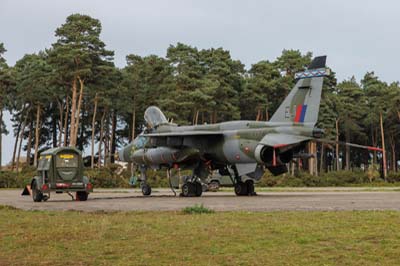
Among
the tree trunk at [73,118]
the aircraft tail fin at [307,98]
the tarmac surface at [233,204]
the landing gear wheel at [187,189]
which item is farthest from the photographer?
the tree trunk at [73,118]

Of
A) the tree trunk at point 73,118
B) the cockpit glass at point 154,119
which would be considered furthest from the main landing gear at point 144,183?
the tree trunk at point 73,118

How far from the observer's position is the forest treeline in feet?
195

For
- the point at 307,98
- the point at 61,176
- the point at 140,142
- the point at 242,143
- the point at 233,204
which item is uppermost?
the point at 307,98

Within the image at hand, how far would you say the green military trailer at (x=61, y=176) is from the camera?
23.0 meters

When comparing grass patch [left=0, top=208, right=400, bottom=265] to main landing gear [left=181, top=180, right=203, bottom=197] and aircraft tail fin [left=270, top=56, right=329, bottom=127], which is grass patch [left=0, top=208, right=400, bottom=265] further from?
main landing gear [left=181, top=180, right=203, bottom=197]

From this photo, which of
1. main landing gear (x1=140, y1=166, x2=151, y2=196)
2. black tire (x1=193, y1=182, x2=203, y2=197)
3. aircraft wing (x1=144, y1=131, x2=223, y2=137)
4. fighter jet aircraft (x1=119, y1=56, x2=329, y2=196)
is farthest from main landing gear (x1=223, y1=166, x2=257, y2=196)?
main landing gear (x1=140, y1=166, x2=151, y2=196)

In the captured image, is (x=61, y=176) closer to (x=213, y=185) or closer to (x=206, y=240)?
(x=213, y=185)

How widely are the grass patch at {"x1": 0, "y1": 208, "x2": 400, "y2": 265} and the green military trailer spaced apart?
11.0m

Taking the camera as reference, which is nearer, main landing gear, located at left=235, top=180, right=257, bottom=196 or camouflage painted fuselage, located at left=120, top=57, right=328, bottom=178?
camouflage painted fuselage, located at left=120, top=57, right=328, bottom=178

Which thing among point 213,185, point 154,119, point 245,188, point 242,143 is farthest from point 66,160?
point 213,185

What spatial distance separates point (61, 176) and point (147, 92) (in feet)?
159

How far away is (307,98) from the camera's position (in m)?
25.0

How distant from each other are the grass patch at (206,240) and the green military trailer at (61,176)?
10977 millimetres

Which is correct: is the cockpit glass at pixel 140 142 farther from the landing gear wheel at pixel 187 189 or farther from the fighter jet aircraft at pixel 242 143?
the landing gear wheel at pixel 187 189
